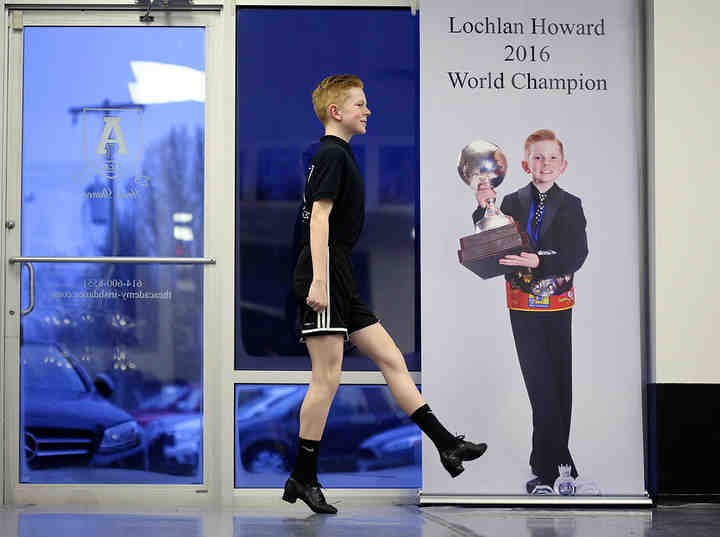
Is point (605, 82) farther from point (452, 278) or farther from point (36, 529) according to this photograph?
point (36, 529)

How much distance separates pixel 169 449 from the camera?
5582 millimetres

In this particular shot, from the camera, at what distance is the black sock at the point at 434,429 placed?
4555 mm

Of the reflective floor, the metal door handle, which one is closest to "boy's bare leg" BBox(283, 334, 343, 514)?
the reflective floor

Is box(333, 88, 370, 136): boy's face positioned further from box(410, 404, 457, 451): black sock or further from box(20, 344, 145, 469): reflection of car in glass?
box(20, 344, 145, 469): reflection of car in glass

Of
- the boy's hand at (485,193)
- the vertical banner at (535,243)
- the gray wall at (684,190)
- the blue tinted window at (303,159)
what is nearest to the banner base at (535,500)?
the vertical banner at (535,243)

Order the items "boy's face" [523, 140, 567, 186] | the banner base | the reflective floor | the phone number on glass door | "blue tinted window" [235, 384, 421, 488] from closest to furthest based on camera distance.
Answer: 1. the reflective floor
2. the banner base
3. "boy's face" [523, 140, 567, 186]
4. "blue tinted window" [235, 384, 421, 488]
5. the phone number on glass door

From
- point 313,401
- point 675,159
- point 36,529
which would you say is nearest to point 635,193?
point 675,159

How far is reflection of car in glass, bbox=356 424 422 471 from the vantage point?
5.52 meters

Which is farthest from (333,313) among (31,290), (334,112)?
(31,290)

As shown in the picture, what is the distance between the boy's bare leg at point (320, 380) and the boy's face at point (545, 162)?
1556 millimetres

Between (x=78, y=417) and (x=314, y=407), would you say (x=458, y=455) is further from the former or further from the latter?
(x=78, y=417)

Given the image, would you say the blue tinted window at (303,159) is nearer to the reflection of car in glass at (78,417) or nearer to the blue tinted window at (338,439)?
the blue tinted window at (338,439)

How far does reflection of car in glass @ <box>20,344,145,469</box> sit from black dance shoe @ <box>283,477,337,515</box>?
1283 mm

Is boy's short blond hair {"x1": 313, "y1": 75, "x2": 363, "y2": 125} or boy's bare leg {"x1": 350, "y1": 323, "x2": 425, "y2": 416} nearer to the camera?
boy's bare leg {"x1": 350, "y1": 323, "x2": 425, "y2": 416}
